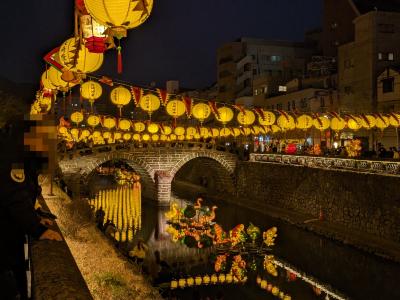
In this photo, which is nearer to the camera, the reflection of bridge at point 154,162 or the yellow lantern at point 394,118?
the yellow lantern at point 394,118

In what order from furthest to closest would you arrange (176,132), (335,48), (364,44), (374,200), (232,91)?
(232,91), (335,48), (364,44), (176,132), (374,200)

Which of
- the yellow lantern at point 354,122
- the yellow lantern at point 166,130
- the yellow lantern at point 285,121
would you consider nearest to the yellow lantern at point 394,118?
the yellow lantern at point 354,122

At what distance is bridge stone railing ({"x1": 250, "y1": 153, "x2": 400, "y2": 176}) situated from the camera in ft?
69.3

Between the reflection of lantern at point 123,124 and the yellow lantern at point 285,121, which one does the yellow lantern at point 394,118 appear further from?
the reflection of lantern at point 123,124

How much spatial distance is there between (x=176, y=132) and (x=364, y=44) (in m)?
18.0

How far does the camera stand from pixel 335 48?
45625 mm

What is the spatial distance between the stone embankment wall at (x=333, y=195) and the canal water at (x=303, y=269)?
1.82 metres

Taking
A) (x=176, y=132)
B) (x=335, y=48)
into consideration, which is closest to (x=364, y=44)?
(x=335, y=48)

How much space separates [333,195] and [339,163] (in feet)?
6.20

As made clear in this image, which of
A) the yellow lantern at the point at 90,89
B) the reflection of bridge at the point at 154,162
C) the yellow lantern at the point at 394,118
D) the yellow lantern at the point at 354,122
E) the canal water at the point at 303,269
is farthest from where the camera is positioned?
the reflection of bridge at the point at 154,162

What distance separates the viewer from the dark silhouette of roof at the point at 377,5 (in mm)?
38216

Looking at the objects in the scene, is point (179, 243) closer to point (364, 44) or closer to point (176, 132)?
point (176, 132)

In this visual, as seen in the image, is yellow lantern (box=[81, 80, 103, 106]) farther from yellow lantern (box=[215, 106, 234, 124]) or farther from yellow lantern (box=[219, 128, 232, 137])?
yellow lantern (box=[219, 128, 232, 137])

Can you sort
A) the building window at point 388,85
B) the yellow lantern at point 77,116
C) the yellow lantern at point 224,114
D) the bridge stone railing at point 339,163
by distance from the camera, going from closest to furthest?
the bridge stone railing at point 339,163, the yellow lantern at point 224,114, the yellow lantern at point 77,116, the building window at point 388,85
